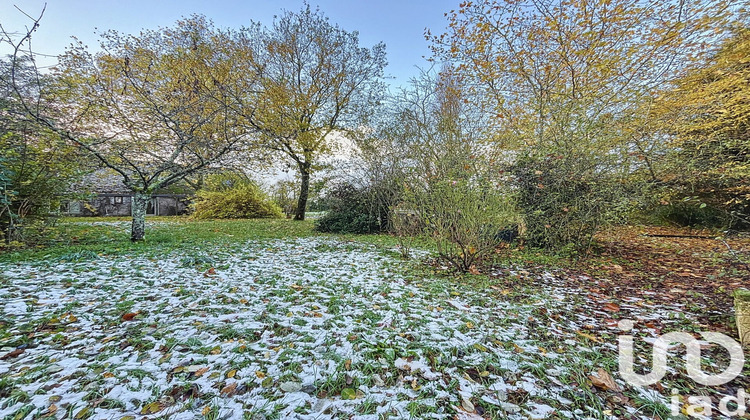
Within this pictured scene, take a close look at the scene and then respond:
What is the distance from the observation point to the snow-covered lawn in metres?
1.48

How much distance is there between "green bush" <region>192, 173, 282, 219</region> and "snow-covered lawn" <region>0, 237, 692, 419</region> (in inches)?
414

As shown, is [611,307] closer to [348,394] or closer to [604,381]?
[604,381]

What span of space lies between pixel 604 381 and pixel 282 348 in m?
2.18

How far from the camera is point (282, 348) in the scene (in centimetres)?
205

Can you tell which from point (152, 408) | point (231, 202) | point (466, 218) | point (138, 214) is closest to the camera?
point (152, 408)

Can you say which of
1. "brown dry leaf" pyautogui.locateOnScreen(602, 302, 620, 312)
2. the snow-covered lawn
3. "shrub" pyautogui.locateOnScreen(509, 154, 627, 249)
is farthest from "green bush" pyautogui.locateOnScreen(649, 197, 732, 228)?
the snow-covered lawn

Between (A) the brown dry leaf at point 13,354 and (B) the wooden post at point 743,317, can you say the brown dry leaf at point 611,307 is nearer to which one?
(B) the wooden post at point 743,317

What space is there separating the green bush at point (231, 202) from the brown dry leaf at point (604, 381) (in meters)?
14.0

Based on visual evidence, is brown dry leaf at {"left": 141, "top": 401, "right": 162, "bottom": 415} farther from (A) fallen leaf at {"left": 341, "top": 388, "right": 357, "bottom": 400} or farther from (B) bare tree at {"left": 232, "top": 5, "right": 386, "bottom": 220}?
(B) bare tree at {"left": 232, "top": 5, "right": 386, "bottom": 220}

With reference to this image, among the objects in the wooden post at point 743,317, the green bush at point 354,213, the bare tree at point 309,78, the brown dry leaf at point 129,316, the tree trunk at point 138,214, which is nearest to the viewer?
the wooden post at point 743,317

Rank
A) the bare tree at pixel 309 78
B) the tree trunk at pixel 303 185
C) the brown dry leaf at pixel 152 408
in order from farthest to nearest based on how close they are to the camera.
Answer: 1. the tree trunk at pixel 303 185
2. the bare tree at pixel 309 78
3. the brown dry leaf at pixel 152 408

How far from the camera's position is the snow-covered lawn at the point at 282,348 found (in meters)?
1.48

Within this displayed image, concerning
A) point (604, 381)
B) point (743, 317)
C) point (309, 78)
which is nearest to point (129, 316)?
point (604, 381)

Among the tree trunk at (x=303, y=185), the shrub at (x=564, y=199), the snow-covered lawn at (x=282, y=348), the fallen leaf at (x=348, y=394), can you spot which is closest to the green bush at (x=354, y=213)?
the tree trunk at (x=303, y=185)
